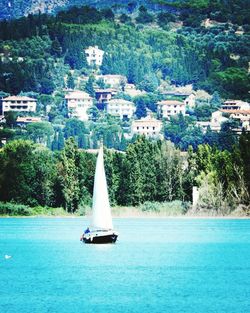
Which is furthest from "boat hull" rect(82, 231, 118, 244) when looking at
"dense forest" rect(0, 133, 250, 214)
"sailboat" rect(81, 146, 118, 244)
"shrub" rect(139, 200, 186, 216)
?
"shrub" rect(139, 200, 186, 216)

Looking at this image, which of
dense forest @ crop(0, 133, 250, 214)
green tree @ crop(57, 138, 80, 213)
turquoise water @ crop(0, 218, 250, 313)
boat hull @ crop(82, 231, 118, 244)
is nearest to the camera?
turquoise water @ crop(0, 218, 250, 313)

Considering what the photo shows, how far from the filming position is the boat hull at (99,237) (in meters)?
62.8

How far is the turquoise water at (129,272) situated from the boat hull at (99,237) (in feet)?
1.44

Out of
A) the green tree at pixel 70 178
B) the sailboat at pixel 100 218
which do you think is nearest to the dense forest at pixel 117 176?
the green tree at pixel 70 178

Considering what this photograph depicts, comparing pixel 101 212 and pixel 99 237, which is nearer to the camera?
pixel 101 212

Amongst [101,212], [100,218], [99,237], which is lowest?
[99,237]

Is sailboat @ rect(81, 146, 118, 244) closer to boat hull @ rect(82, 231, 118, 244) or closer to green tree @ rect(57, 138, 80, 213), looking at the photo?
boat hull @ rect(82, 231, 118, 244)

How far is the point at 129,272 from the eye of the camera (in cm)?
4984

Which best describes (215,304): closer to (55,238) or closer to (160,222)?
(55,238)

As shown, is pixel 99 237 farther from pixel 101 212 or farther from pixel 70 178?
pixel 70 178

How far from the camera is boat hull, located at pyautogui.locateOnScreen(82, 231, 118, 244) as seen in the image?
62.8 meters

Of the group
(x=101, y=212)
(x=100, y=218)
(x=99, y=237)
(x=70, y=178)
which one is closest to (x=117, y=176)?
(x=70, y=178)

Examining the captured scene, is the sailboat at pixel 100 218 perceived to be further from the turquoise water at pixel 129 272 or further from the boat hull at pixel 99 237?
the turquoise water at pixel 129 272

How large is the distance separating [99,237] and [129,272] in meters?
13.6
